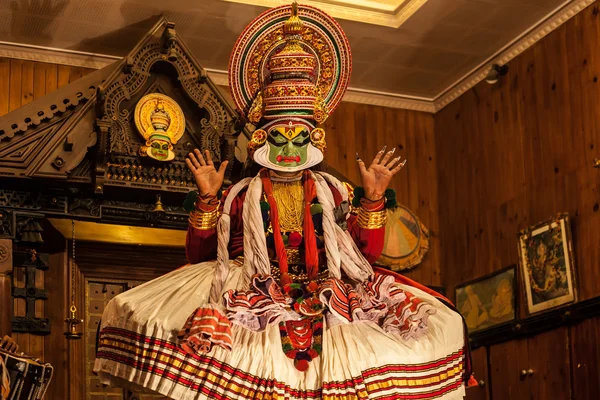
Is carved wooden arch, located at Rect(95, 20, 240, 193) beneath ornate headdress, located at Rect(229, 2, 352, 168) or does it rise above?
above

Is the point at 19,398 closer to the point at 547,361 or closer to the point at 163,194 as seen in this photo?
the point at 163,194

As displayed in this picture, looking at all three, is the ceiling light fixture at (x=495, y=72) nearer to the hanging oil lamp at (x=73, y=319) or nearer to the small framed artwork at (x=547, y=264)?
the small framed artwork at (x=547, y=264)

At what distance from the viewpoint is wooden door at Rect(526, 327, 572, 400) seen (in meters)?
6.21

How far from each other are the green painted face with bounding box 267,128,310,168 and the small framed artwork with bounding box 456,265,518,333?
2.94 metres

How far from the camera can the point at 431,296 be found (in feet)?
13.6

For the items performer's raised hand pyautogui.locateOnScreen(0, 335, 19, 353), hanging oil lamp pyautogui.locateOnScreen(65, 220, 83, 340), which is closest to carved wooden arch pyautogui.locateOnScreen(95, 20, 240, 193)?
hanging oil lamp pyautogui.locateOnScreen(65, 220, 83, 340)

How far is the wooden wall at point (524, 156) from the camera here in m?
6.30

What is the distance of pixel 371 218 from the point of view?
4.13m

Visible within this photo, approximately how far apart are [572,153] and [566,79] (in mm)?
461

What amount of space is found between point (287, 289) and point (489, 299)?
3318 millimetres

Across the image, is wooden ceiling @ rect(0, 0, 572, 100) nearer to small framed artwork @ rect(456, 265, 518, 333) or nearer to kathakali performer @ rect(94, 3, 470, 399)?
small framed artwork @ rect(456, 265, 518, 333)

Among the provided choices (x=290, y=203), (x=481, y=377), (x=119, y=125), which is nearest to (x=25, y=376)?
(x=290, y=203)

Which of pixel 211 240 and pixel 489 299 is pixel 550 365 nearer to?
pixel 489 299

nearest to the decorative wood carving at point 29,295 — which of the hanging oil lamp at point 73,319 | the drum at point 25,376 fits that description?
the hanging oil lamp at point 73,319
